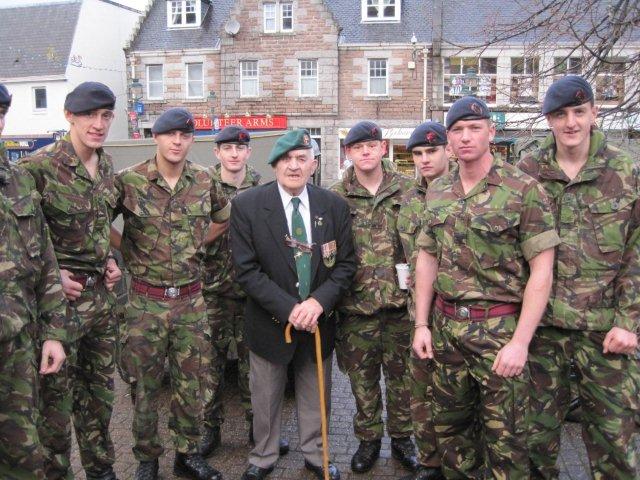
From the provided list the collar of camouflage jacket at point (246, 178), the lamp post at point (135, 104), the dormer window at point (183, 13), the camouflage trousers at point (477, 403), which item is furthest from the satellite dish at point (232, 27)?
the camouflage trousers at point (477, 403)

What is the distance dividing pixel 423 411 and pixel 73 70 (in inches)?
1224

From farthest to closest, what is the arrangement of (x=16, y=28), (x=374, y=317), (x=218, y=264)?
1. (x=16, y=28)
2. (x=218, y=264)
3. (x=374, y=317)

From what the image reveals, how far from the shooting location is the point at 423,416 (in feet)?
13.5

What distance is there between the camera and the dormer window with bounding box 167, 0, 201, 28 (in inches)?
1115

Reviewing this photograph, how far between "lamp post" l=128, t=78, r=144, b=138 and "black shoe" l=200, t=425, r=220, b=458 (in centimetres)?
2541

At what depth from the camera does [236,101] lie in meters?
27.4

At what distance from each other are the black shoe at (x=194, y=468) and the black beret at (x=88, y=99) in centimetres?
236

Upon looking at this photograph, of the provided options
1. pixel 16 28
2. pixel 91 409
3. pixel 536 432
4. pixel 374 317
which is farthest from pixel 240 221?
pixel 16 28

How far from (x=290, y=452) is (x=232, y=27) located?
976 inches

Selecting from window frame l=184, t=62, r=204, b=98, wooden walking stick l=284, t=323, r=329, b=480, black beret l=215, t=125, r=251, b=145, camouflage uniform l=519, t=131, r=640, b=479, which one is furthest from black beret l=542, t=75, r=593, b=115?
window frame l=184, t=62, r=204, b=98

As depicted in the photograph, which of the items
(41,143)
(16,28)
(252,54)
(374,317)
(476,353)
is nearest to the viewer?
(476,353)

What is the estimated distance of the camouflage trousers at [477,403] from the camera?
3314 millimetres

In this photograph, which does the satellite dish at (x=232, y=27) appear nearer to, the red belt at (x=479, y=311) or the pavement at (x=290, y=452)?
the pavement at (x=290, y=452)

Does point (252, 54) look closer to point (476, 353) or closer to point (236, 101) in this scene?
point (236, 101)
